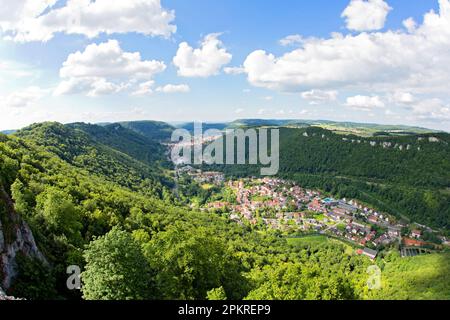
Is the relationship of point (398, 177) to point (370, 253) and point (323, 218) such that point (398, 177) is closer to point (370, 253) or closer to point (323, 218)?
point (323, 218)

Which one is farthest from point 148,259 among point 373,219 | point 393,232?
point 373,219

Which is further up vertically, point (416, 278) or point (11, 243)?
point (11, 243)

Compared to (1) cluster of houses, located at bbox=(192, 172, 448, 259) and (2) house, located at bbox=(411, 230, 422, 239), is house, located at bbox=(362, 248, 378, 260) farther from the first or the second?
(2) house, located at bbox=(411, 230, 422, 239)

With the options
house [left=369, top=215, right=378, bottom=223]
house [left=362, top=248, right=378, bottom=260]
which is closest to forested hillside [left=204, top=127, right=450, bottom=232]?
house [left=369, top=215, right=378, bottom=223]

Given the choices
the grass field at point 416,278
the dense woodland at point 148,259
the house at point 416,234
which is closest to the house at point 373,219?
the house at point 416,234

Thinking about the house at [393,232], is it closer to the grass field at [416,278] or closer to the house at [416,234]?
the house at [416,234]
